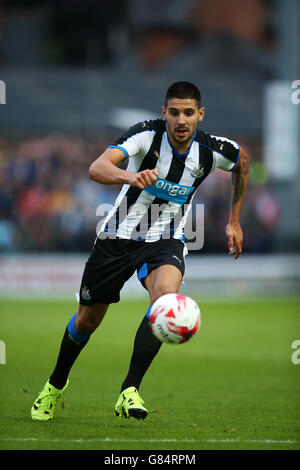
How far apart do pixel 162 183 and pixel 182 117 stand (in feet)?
1.70

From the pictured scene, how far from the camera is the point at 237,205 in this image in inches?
289

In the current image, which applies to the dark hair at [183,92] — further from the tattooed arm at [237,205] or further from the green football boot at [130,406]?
the green football boot at [130,406]

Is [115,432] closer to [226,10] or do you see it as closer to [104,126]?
[104,126]

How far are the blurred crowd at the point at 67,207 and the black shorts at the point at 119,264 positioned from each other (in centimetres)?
1151

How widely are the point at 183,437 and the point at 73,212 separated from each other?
1314 cm

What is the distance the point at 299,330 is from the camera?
13.5 meters

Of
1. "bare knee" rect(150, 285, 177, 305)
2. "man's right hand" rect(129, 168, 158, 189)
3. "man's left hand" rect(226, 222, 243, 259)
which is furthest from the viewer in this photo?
"man's left hand" rect(226, 222, 243, 259)

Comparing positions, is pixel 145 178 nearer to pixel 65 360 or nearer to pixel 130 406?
pixel 130 406

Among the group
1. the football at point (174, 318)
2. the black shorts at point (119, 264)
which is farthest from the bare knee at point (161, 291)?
the black shorts at point (119, 264)

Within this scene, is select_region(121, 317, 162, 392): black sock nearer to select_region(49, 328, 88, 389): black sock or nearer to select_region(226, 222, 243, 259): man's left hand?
select_region(49, 328, 88, 389): black sock

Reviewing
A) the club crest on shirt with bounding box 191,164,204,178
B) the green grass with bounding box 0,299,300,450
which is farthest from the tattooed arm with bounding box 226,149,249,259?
the green grass with bounding box 0,299,300,450

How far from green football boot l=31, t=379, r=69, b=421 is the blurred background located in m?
11.5

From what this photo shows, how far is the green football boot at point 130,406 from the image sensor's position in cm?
649

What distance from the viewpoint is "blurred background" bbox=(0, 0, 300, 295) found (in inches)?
740
